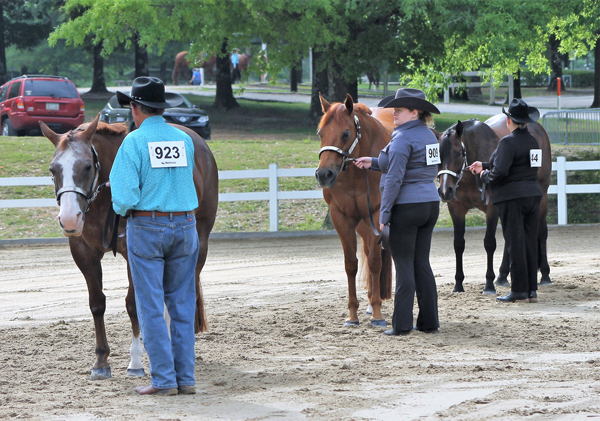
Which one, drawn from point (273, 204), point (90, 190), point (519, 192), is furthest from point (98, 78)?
point (90, 190)

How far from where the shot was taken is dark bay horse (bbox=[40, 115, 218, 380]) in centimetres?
569

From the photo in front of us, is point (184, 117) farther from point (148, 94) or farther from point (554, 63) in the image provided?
point (554, 63)

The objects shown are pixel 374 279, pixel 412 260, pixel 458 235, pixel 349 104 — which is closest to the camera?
pixel 412 260

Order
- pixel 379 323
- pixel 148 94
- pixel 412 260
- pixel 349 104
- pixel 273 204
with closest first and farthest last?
1. pixel 148 94
2. pixel 412 260
3. pixel 349 104
4. pixel 379 323
5. pixel 273 204

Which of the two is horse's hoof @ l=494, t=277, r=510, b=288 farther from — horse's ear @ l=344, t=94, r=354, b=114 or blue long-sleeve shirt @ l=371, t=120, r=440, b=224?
horse's ear @ l=344, t=94, r=354, b=114

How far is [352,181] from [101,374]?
10.8 ft

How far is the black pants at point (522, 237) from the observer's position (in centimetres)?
897

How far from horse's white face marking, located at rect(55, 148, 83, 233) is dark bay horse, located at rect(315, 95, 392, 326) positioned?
2.61 m

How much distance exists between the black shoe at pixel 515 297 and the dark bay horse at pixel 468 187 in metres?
0.55

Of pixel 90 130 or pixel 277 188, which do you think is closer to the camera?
pixel 90 130

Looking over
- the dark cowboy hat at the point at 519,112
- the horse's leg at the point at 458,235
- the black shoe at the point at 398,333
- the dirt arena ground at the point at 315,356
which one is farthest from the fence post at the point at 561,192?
the black shoe at the point at 398,333

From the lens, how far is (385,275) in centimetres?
894

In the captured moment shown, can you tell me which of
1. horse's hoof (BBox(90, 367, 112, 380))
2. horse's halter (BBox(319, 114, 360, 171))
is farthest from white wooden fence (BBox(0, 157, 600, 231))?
horse's hoof (BBox(90, 367, 112, 380))

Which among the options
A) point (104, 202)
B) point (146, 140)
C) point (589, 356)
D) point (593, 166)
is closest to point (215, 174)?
point (104, 202)
